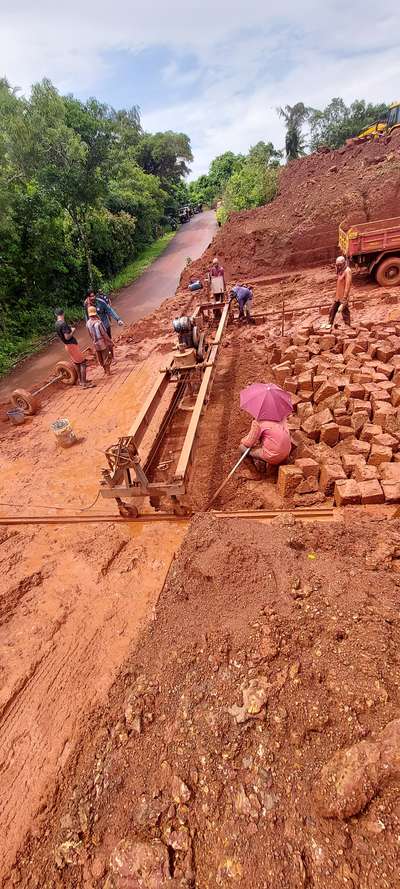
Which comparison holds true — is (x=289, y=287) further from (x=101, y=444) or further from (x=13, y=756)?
(x=13, y=756)

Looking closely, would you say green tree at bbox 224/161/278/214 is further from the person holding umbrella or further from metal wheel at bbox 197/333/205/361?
the person holding umbrella

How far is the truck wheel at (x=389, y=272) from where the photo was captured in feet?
30.9

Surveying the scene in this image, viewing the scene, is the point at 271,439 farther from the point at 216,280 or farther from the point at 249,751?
the point at 216,280

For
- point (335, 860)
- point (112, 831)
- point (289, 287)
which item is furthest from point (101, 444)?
point (289, 287)

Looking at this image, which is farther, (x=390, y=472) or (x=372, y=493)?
(x=390, y=472)

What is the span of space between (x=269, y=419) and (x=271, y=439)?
0.72 feet

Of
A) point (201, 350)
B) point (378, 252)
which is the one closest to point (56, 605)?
point (201, 350)

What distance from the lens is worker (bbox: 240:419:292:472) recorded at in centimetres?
402

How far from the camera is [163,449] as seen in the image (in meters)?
5.20

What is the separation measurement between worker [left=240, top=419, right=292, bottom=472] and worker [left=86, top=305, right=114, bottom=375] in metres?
4.59

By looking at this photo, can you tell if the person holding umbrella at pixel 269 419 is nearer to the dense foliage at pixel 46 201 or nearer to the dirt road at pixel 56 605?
the dirt road at pixel 56 605

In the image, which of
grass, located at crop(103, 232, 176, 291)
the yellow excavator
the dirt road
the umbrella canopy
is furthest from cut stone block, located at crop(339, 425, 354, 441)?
the yellow excavator

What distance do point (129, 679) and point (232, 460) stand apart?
268 cm

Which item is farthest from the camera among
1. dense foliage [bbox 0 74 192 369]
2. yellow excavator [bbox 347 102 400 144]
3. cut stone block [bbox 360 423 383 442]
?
yellow excavator [bbox 347 102 400 144]
